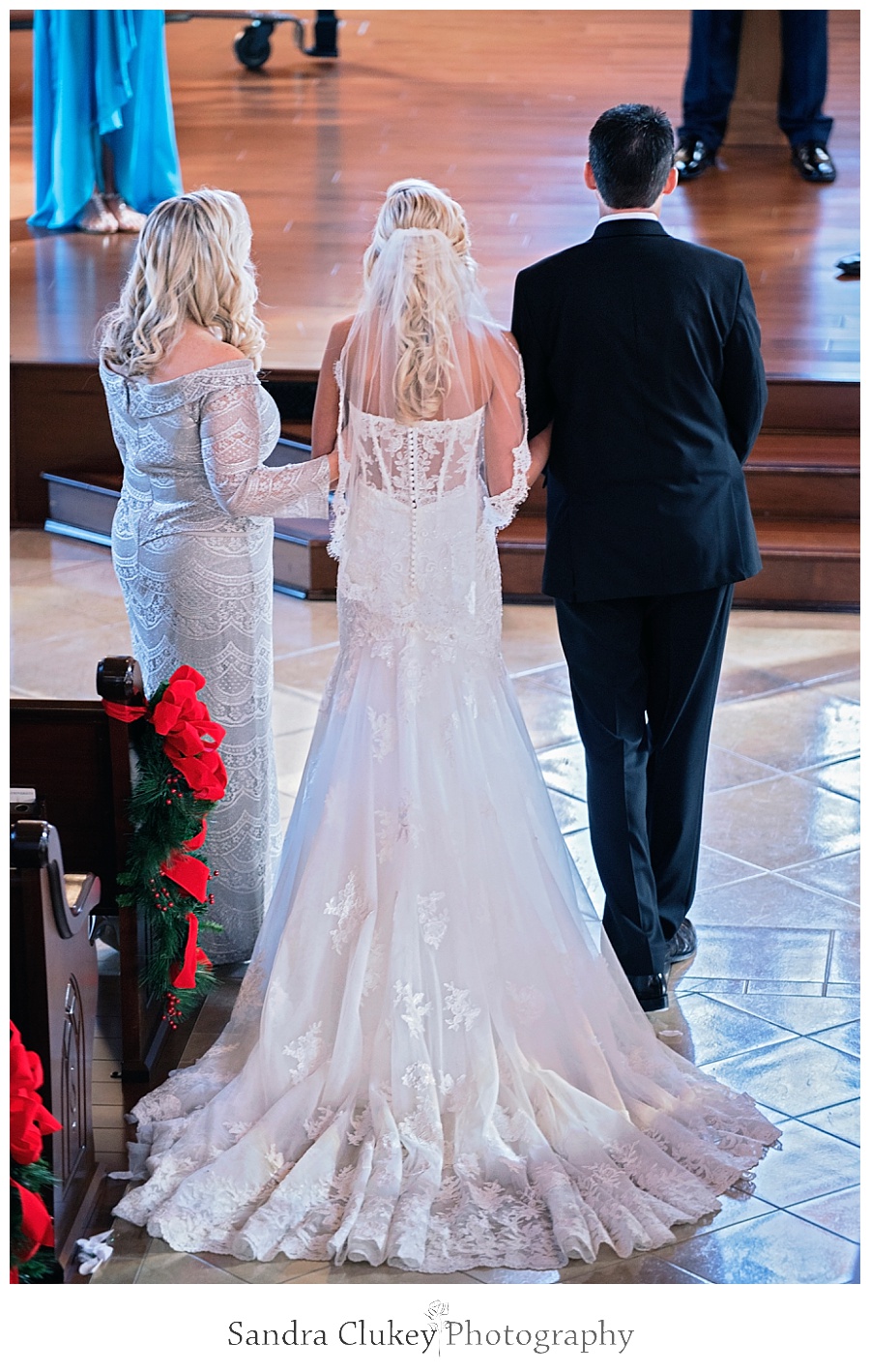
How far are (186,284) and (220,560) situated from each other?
61 centimetres

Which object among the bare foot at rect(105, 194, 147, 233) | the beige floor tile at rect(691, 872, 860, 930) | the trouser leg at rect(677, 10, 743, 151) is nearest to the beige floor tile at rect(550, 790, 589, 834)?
the beige floor tile at rect(691, 872, 860, 930)

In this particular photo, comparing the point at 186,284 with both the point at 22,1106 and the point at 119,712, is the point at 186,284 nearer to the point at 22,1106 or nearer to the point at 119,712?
the point at 119,712

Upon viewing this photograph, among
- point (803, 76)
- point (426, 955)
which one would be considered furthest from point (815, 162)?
point (426, 955)

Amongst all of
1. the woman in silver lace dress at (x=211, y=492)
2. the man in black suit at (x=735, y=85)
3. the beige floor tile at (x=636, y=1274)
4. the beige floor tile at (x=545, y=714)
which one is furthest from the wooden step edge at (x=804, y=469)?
the beige floor tile at (x=636, y=1274)

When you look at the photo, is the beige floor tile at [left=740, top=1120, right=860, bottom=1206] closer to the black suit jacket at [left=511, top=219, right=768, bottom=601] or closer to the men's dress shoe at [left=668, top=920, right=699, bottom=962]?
the men's dress shoe at [left=668, top=920, right=699, bottom=962]

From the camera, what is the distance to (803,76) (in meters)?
9.22

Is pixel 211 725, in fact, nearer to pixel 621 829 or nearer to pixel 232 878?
pixel 232 878

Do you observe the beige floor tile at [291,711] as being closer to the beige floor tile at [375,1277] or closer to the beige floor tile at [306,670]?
the beige floor tile at [306,670]

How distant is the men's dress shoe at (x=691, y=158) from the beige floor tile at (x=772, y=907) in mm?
5929

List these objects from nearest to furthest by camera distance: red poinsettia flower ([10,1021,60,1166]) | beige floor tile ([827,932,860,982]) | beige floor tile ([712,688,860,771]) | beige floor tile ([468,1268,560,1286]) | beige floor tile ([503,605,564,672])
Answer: red poinsettia flower ([10,1021,60,1166]) < beige floor tile ([468,1268,560,1286]) < beige floor tile ([827,932,860,982]) < beige floor tile ([712,688,860,771]) < beige floor tile ([503,605,564,672])

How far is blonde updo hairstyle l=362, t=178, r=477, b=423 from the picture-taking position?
300cm

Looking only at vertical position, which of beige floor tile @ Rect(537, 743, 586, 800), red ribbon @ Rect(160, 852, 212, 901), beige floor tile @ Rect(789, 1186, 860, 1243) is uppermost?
red ribbon @ Rect(160, 852, 212, 901)

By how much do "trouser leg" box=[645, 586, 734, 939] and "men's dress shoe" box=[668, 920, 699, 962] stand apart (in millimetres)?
87

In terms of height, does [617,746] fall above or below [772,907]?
above
